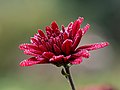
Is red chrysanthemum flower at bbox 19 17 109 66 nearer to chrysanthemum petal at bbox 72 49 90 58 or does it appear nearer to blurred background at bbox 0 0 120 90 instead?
chrysanthemum petal at bbox 72 49 90 58

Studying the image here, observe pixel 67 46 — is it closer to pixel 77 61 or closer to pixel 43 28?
pixel 77 61

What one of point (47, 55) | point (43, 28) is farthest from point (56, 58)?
point (43, 28)

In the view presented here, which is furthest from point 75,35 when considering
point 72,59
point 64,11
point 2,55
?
point 64,11

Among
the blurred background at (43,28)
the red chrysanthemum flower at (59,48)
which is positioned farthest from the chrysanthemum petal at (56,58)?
the blurred background at (43,28)

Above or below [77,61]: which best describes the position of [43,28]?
above

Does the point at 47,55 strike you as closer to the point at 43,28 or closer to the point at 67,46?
the point at 67,46

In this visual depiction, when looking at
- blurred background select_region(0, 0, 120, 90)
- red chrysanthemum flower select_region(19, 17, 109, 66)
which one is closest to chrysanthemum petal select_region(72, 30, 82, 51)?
red chrysanthemum flower select_region(19, 17, 109, 66)

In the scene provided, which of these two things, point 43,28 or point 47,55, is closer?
point 47,55
